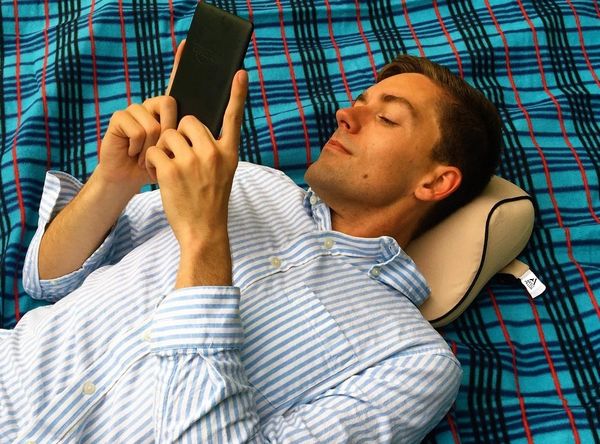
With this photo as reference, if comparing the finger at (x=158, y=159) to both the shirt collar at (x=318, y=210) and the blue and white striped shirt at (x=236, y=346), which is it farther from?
the shirt collar at (x=318, y=210)

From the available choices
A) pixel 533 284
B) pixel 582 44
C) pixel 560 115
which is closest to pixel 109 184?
pixel 533 284

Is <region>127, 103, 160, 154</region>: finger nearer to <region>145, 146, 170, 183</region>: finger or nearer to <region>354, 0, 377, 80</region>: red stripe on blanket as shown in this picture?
<region>145, 146, 170, 183</region>: finger

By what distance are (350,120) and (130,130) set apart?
0.45 m

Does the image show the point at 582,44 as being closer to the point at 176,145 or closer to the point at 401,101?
the point at 401,101

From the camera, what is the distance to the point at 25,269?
4.24ft

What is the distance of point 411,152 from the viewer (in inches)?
51.6

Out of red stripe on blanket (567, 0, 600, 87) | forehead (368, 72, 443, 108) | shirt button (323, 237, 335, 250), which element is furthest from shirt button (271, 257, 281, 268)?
red stripe on blanket (567, 0, 600, 87)

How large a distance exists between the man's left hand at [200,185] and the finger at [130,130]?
0.32ft

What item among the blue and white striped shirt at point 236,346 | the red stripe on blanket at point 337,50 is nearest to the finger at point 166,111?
the blue and white striped shirt at point 236,346

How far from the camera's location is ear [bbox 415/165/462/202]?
133 cm

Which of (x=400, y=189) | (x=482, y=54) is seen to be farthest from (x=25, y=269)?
(x=482, y=54)

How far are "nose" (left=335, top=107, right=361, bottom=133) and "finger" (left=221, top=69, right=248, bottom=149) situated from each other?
1.26ft

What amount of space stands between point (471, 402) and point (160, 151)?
78cm

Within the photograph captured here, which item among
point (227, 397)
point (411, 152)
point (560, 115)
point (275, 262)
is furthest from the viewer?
point (560, 115)
